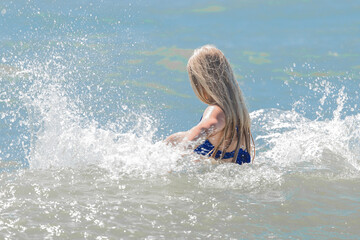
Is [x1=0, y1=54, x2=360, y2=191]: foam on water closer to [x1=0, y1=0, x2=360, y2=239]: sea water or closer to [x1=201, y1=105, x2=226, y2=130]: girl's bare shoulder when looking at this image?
[x1=0, y1=0, x2=360, y2=239]: sea water

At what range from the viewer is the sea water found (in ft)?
9.23

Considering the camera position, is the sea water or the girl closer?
the sea water

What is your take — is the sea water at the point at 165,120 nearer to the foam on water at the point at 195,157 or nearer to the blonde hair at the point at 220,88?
the foam on water at the point at 195,157

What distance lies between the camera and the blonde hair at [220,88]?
371 cm

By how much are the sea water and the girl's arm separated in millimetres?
112

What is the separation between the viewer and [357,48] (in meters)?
8.32

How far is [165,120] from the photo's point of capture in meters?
6.75

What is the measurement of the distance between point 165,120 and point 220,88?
3.07 meters

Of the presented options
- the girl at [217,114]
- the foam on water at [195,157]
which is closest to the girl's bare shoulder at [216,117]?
the girl at [217,114]

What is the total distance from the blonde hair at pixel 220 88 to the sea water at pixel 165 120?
0.96 ft

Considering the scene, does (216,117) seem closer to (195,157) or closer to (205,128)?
(205,128)

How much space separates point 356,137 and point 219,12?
4.81 m

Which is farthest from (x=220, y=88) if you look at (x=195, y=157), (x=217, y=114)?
(x=195, y=157)

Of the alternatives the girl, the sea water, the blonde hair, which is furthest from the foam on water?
the blonde hair
